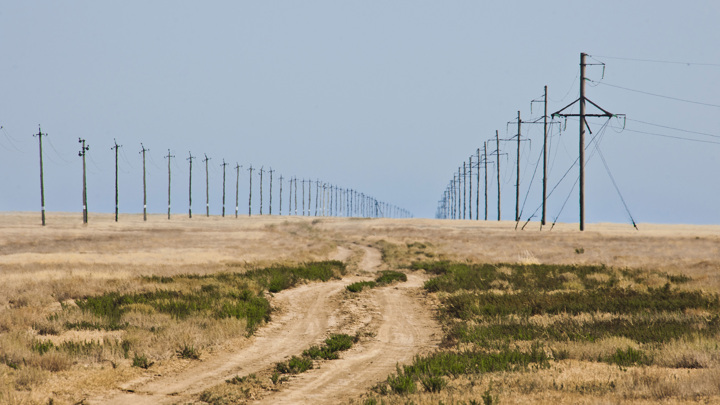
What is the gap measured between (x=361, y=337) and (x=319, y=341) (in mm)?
1108

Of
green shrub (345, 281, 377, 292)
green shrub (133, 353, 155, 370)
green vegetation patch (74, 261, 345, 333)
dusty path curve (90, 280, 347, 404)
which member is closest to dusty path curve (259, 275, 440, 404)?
dusty path curve (90, 280, 347, 404)

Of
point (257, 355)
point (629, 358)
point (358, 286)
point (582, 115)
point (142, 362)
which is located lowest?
point (358, 286)

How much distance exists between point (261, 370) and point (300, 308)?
8.35m

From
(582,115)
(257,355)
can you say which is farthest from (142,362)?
(582,115)

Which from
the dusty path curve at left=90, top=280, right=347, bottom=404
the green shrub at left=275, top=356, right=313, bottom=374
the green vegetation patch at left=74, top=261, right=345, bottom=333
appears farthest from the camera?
the green vegetation patch at left=74, top=261, right=345, bottom=333

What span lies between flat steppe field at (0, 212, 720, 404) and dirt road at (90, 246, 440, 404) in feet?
0.18

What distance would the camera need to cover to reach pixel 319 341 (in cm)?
1412

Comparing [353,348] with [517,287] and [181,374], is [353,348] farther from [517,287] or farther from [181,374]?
[517,287]

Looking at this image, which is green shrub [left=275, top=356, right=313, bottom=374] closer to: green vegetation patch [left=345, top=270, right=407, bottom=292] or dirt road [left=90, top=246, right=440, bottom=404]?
dirt road [left=90, top=246, right=440, bottom=404]

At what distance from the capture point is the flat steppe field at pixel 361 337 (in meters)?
9.07

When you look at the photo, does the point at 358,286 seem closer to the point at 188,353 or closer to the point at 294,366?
the point at 188,353

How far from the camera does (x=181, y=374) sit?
10.8 metres

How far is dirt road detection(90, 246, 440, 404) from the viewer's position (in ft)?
31.2

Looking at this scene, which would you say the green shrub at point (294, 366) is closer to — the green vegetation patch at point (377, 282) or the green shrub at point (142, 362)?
the green shrub at point (142, 362)
